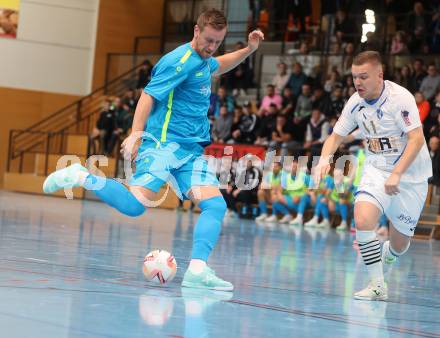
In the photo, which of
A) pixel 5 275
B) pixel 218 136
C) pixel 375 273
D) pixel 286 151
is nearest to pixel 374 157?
pixel 375 273

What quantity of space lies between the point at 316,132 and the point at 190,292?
13.5 m

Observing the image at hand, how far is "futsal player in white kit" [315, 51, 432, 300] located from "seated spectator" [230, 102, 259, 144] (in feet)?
→ 42.9

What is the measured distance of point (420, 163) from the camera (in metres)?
6.64

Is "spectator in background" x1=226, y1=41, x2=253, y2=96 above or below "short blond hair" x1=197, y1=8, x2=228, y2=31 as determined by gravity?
above

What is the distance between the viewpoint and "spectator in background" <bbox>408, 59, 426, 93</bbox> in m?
18.3

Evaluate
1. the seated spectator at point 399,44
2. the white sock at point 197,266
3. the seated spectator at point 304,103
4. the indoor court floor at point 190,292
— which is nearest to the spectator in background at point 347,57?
the seated spectator at point 399,44

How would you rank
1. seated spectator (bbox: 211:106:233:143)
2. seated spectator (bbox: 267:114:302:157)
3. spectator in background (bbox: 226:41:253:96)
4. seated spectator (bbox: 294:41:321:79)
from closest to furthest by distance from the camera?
seated spectator (bbox: 267:114:302:157)
seated spectator (bbox: 211:106:233:143)
seated spectator (bbox: 294:41:321:79)
spectator in background (bbox: 226:41:253:96)

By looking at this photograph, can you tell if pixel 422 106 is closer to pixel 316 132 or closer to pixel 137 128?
pixel 316 132

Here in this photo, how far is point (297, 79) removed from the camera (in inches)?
819

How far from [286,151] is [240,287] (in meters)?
12.5

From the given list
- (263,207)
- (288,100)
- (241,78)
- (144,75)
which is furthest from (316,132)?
(144,75)

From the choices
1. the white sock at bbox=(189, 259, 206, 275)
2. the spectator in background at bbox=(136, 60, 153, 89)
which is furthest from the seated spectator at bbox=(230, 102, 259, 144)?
the white sock at bbox=(189, 259, 206, 275)

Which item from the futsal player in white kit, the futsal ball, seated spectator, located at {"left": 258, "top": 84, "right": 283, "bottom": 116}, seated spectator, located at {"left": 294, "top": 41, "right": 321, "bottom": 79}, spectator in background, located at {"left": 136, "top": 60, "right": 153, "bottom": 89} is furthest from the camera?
spectator in background, located at {"left": 136, "top": 60, "right": 153, "bottom": 89}

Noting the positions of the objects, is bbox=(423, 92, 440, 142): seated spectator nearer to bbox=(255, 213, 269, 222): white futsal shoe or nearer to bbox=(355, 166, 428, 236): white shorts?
bbox=(255, 213, 269, 222): white futsal shoe
